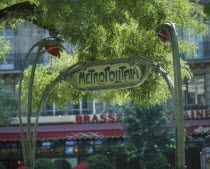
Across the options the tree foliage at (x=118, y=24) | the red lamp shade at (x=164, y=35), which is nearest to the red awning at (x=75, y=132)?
the tree foliage at (x=118, y=24)

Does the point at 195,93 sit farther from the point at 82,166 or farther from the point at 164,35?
the point at 164,35

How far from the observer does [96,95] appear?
40.2 feet

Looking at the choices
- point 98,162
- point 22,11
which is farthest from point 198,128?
point 22,11

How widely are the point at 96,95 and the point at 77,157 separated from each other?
45.1 ft

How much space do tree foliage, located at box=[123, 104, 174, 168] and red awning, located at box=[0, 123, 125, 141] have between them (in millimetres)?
1189

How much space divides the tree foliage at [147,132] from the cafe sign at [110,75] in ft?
47.8

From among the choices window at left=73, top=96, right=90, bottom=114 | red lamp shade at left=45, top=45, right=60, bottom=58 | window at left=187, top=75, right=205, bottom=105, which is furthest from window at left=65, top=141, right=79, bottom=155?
red lamp shade at left=45, top=45, right=60, bottom=58

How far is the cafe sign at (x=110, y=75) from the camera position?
746 centimetres

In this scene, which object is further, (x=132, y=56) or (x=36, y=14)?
(x=36, y=14)

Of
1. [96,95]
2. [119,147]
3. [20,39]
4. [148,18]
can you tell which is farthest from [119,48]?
[20,39]

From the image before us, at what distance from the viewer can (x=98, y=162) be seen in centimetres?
2278

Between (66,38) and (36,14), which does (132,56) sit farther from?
(36,14)

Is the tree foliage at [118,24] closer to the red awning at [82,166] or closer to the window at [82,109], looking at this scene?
the red awning at [82,166]

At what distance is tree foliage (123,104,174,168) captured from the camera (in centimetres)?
2239
